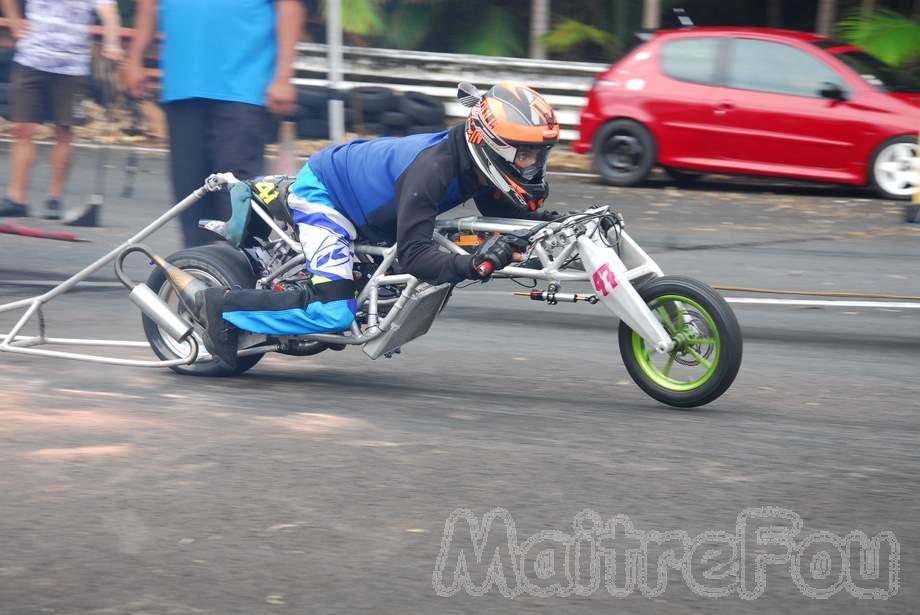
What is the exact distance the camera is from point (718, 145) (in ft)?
45.1

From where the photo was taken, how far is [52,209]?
37.2ft

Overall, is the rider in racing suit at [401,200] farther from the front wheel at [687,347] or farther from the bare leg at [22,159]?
the bare leg at [22,159]

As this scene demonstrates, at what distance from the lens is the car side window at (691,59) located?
1396cm

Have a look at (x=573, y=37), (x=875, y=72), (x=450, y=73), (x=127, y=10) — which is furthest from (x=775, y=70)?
(x=127, y=10)

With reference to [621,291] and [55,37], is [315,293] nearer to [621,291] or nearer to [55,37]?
[621,291]

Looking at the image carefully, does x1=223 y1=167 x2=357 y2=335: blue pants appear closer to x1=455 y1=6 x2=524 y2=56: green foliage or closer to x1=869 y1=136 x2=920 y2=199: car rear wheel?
x1=869 y1=136 x2=920 y2=199: car rear wheel

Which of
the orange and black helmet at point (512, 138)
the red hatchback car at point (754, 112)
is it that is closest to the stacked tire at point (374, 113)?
the red hatchback car at point (754, 112)

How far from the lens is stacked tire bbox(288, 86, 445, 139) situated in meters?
15.7

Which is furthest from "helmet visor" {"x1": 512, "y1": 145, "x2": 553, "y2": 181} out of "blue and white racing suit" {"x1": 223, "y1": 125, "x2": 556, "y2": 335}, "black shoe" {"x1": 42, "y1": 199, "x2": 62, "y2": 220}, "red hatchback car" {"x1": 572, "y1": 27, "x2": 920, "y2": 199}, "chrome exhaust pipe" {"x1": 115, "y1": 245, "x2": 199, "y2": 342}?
"red hatchback car" {"x1": 572, "y1": 27, "x2": 920, "y2": 199}

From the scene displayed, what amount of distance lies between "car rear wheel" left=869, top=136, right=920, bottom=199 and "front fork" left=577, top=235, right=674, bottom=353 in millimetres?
8060

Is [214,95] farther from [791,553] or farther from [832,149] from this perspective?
[832,149]

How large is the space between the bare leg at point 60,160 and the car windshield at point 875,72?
24.1 ft

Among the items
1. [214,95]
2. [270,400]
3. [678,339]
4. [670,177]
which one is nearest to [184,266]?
[270,400]

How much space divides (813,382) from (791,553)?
2717mm
